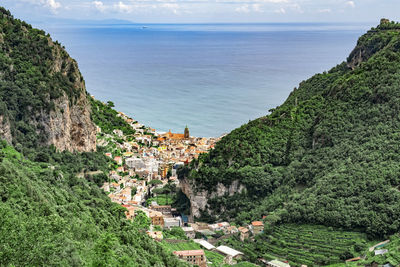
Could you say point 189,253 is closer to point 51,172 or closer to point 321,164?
point 51,172

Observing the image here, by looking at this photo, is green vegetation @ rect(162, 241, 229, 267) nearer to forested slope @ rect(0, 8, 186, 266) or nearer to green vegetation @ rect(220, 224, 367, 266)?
green vegetation @ rect(220, 224, 367, 266)

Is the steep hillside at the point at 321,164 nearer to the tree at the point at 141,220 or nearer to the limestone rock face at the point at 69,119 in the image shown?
the tree at the point at 141,220

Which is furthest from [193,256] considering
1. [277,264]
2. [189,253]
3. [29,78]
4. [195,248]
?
[29,78]

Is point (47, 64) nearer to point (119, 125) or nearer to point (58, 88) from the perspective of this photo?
point (58, 88)

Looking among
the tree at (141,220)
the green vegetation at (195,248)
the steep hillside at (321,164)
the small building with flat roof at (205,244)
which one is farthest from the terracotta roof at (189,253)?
the steep hillside at (321,164)

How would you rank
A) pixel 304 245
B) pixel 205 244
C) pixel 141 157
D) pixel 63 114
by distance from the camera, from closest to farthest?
pixel 304 245
pixel 205 244
pixel 63 114
pixel 141 157

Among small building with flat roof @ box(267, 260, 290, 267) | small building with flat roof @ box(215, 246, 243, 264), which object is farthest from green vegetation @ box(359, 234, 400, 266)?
small building with flat roof @ box(215, 246, 243, 264)
